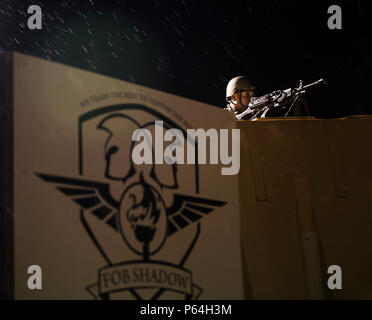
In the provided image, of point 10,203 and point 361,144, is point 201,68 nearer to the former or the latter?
point 361,144

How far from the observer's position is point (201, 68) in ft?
28.8

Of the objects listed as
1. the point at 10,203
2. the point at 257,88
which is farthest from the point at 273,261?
the point at 257,88

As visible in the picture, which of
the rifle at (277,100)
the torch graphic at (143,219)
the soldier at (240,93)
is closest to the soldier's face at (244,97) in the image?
the soldier at (240,93)

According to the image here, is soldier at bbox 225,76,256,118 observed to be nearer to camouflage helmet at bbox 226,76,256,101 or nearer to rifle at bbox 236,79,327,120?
camouflage helmet at bbox 226,76,256,101

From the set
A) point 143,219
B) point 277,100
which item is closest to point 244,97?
point 277,100

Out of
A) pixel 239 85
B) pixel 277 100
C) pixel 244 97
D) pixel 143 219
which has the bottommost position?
pixel 143 219

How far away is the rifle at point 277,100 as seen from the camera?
5.63 metres

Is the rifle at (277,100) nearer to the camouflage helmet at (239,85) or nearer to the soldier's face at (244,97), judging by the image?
the soldier's face at (244,97)

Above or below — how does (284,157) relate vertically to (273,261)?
above

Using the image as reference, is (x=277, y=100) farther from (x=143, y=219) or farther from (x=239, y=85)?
(x=143, y=219)

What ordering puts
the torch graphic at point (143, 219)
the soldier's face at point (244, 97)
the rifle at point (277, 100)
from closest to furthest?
the torch graphic at point (143, 219) < the rifle at point (277, 100) < the soldier's face at point (244, 97)

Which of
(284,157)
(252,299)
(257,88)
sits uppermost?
(257,88)

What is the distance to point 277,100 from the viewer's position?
19.7 ft
